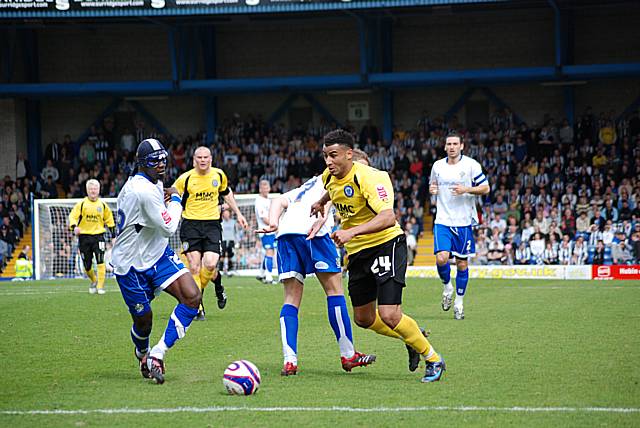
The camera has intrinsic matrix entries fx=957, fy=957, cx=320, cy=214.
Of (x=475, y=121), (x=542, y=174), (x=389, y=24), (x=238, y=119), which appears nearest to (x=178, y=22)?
(x=238, y=119)

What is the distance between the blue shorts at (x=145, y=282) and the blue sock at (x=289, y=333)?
1077 mm

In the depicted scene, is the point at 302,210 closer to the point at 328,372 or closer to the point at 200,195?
the point at 328,372

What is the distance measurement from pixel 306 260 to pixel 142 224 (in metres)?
1.72

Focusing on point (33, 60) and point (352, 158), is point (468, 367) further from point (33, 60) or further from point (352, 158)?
point (33, 60)

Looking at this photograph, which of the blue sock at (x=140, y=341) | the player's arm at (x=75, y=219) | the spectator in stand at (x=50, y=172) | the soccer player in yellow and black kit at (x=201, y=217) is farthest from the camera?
the spectator in stand at (x=50, y=172)

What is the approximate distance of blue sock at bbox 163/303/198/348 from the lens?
29.0 ft

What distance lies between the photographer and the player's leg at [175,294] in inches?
348

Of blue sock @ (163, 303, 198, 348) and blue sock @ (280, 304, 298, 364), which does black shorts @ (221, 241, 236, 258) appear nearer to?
blue sock @ (280, 304, 298, 364)

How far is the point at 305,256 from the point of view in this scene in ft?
31.6

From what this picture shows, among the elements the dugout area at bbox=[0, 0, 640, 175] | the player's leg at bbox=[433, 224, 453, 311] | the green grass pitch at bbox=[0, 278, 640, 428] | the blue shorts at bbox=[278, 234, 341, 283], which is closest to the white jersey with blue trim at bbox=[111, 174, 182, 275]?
the green grass pitch at bbox=[0, 278, 640, 428]

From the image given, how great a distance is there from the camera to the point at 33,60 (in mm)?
37781

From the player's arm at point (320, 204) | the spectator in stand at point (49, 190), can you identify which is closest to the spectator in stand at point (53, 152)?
the spectator in stand at point (49, 190)

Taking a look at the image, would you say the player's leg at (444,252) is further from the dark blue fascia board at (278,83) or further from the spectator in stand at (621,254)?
the dark blue fascia board at (278,83)

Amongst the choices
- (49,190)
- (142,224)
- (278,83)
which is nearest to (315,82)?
(278,83)
